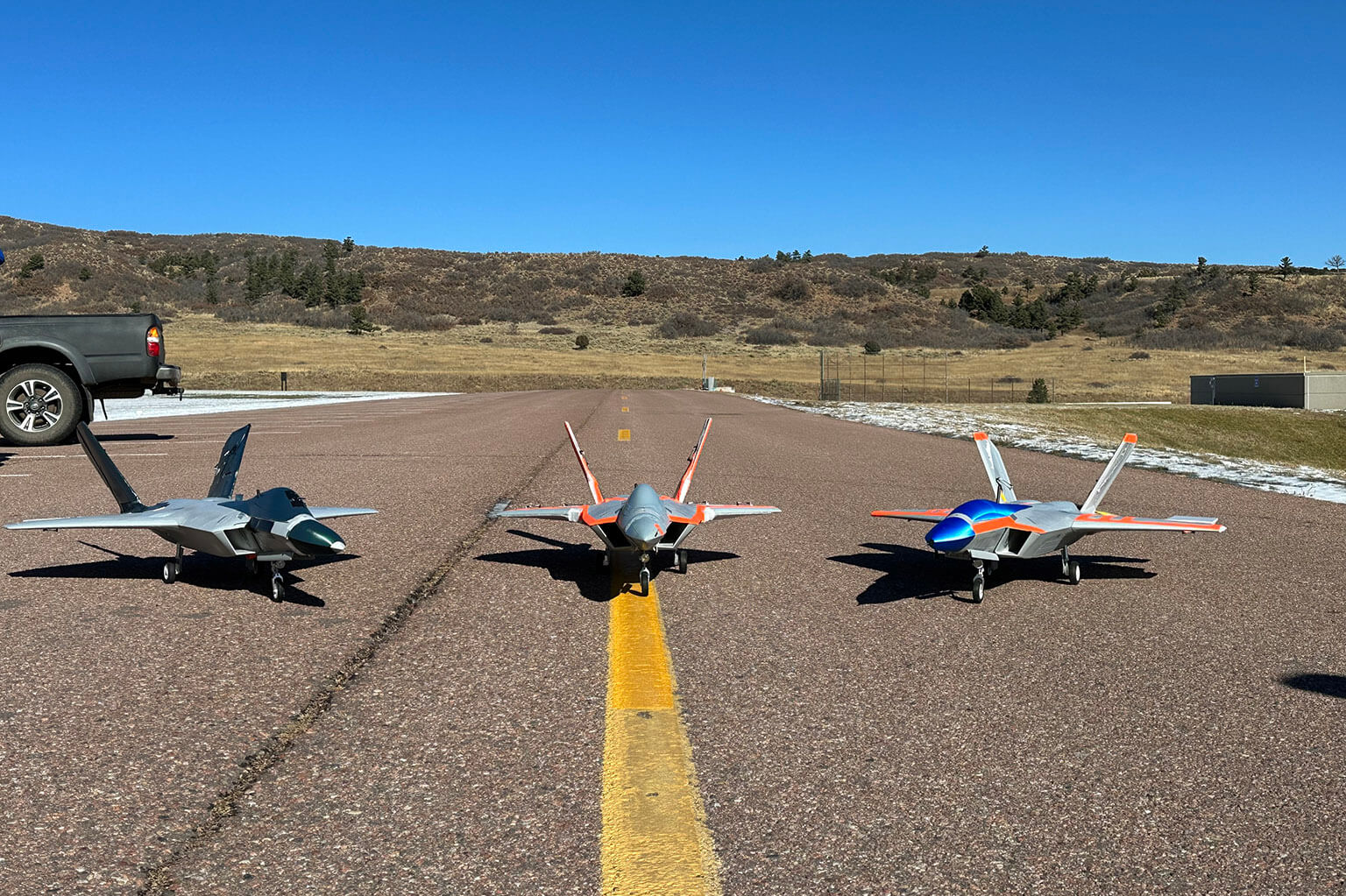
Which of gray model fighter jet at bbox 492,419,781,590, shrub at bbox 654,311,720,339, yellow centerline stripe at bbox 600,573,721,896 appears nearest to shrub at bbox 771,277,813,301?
shrub at bbox 654,311,720,339

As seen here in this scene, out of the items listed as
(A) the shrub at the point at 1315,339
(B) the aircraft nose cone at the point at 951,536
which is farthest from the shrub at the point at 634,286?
(B) the aircraft nose cone at the point at 951,536

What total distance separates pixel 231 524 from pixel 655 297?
126688 millimetres

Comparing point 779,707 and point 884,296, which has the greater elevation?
point 884,296

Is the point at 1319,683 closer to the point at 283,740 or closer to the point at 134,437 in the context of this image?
the point at 283,740

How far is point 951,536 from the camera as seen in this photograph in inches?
216

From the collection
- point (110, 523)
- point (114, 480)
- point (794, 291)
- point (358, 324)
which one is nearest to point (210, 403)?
point (114, 480)

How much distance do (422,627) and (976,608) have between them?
2.86m

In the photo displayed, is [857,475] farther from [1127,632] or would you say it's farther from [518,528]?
[1127,632]

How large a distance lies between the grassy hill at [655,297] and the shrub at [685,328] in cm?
28

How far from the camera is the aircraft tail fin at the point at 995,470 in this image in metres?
6.57

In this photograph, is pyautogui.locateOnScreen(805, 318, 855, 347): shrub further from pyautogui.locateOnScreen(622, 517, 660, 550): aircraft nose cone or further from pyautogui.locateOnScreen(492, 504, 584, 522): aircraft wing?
pyautogui.locateOnScreen(622, 517, 660, 550): aircraft nose cone

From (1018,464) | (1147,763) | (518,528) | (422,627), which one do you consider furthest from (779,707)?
(1018,464)

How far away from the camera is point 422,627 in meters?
5.19

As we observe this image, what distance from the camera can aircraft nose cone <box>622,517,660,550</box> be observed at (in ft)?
17.2
